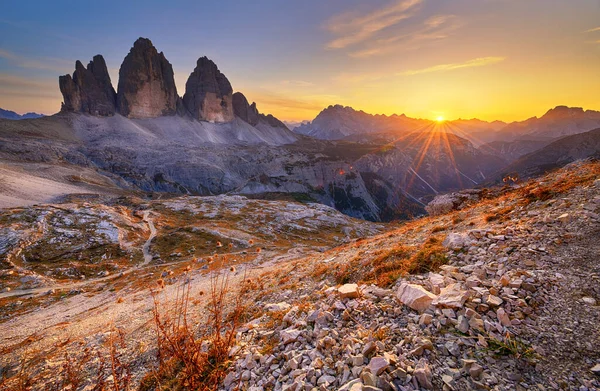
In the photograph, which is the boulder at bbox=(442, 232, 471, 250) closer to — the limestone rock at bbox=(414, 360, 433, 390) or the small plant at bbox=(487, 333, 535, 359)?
the small plant at bbox=(487, 333, 535, 359)

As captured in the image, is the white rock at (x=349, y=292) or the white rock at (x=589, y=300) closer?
the white rock at (x=589, y=300)

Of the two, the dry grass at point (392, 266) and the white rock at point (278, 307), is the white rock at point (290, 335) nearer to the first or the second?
the white rock at point (278, 307)

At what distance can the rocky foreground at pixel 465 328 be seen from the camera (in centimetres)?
524

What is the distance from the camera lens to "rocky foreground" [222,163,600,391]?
5.24 m

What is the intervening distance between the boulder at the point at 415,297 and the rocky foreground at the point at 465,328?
0.12 feet

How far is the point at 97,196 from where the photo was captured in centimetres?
10606

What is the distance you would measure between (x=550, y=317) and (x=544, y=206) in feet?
28.1

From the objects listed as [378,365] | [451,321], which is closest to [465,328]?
[451,321]

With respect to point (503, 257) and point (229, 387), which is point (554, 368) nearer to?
point (503, 257)

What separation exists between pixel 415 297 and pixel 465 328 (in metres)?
1.51

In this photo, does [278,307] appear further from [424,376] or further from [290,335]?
[424,376]

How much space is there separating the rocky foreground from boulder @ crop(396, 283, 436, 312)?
36mm

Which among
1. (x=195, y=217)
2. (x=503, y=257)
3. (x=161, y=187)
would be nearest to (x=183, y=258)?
(x=195, y=217)

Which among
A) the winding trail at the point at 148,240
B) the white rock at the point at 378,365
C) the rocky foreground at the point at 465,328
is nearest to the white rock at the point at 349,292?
the rocky foreground at the point at 465,328
